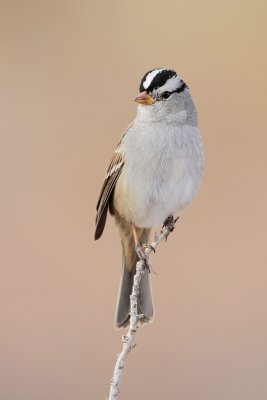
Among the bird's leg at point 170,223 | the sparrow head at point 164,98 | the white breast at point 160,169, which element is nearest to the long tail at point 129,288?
the bird's leg at point 170,223

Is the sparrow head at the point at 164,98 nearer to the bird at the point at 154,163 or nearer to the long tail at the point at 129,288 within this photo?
the bird at the point at 154,163

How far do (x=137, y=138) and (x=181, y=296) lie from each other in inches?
56.7

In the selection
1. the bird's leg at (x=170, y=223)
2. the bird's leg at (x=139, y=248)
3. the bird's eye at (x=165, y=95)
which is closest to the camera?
the bird's leg at (x=139, y=248)

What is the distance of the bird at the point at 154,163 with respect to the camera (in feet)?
9.44

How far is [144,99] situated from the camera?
2885 mm

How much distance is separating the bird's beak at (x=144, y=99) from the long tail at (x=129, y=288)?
52 centimetres

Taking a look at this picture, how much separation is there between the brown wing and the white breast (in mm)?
55

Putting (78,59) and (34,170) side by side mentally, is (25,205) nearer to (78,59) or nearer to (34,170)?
(34,170)

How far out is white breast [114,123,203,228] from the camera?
287cm

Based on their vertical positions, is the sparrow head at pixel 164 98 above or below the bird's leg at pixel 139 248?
above

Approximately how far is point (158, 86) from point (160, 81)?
20mm

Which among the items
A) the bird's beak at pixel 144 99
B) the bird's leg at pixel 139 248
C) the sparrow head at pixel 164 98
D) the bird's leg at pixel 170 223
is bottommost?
the bird's leg at pixel 139 248

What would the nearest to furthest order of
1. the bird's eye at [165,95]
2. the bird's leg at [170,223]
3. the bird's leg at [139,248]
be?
the bird's leg at [139,248], the bird's eye at [165,95], the bird's leg at [170,223]

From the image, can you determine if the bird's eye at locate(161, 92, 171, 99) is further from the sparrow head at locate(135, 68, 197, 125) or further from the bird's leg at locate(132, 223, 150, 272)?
the bird's leg at locate(132, 223, 150, 272)
